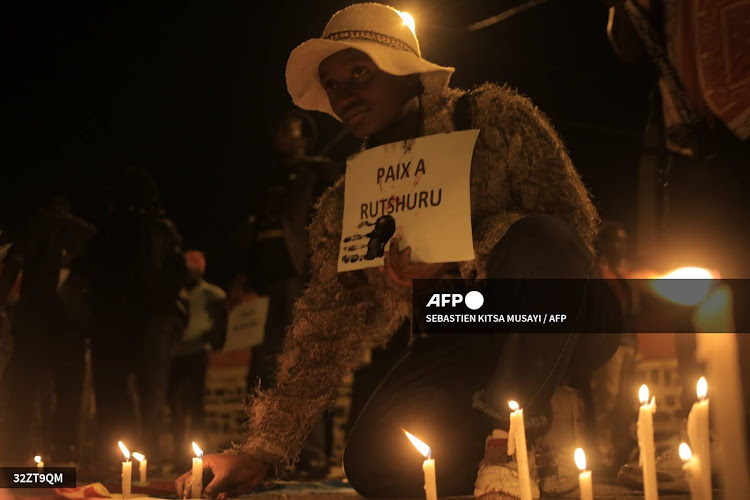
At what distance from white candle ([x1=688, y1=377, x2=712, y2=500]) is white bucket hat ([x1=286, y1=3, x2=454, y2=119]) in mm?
1730

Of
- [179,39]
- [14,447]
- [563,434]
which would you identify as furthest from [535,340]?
[179,39]

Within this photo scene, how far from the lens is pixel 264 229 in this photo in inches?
175

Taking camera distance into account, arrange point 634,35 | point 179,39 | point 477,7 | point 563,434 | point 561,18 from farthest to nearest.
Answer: point 179,39
point 477,7
point 561,18
point 634,35
point 563,434

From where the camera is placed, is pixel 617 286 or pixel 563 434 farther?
pixel 617 286

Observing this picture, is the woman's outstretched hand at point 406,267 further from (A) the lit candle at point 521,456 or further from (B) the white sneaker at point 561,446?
(A) the lit candle at point 521,456

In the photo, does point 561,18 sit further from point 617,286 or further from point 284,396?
point 284,396

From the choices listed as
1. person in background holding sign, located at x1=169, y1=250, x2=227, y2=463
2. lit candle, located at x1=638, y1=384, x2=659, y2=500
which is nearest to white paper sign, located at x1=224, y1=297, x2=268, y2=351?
person in background holding sign, located at x1=169, y1=250, x2=227, y2=463

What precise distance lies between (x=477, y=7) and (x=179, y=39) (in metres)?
2.56

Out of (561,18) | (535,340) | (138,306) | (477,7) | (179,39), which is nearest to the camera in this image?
(535,340)

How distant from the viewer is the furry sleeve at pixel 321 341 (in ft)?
8.96

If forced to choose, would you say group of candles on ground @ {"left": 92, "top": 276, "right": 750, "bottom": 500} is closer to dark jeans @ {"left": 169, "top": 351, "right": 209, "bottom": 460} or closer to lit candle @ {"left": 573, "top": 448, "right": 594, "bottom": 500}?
lit candle @ {"left": 573, "top": 448, "right": 594, "bottom": 500}

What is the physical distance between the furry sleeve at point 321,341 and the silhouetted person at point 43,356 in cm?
257

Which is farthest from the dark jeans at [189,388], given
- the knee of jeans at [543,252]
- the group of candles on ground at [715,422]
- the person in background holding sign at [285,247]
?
the group of candles on ground at [715,422]

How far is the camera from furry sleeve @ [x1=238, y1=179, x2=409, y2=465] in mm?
2730
